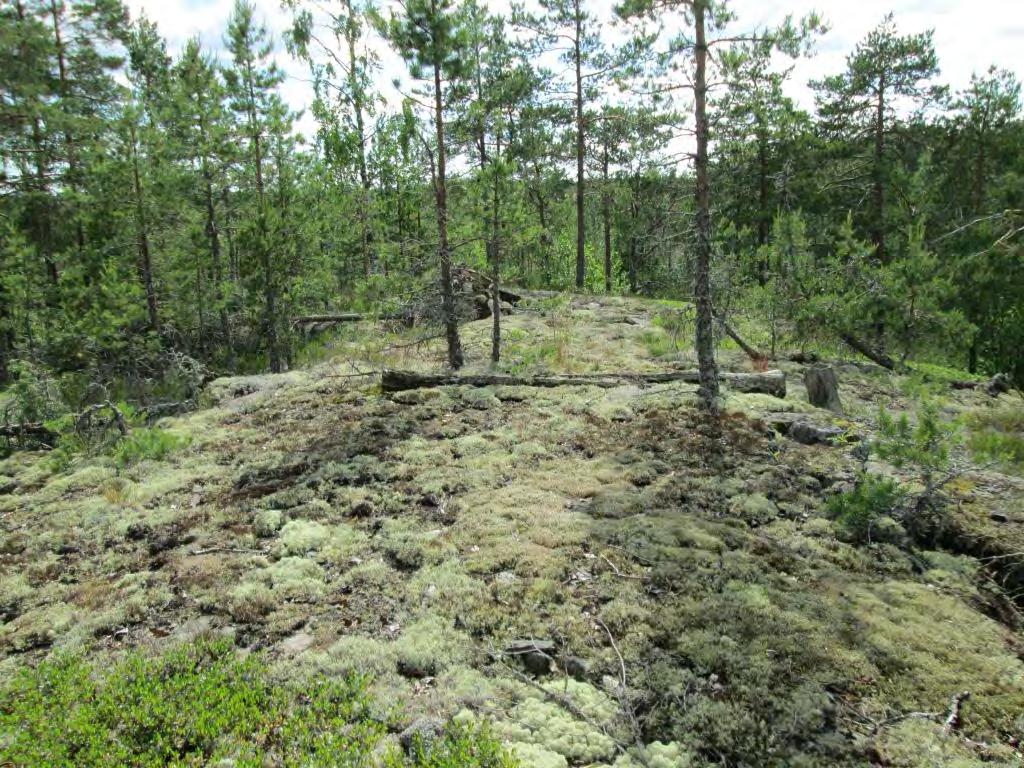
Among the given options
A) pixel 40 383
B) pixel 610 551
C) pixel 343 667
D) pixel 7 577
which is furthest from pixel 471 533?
pixel 40 383

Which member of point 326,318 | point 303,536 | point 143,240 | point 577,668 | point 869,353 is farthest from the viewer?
point 326,318

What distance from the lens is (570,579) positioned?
6.21m

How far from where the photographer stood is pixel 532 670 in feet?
16.3

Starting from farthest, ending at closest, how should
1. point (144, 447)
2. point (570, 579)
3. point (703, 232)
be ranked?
1. point (144, 447)
2. point (703, 232)
3. point (570, 579)

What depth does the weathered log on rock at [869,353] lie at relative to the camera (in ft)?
58.5

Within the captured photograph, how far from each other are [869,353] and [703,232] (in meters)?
10.8

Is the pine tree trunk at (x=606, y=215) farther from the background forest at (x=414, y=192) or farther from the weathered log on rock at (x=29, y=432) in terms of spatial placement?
the weathered log on rock at (x=29, y=432)

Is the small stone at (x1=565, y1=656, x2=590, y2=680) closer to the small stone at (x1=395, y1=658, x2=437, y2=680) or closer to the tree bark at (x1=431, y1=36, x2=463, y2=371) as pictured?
the small stone at (x1=395, y1=658, x2=437, y2=680)

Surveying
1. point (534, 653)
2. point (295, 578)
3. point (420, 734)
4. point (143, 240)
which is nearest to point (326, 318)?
point (143, 240)

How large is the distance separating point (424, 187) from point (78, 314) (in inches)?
504

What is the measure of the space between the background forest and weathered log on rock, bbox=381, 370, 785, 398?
186 cm

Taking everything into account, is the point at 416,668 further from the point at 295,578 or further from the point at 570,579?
the point at 295,578

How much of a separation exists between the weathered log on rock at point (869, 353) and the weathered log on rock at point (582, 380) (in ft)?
22.7

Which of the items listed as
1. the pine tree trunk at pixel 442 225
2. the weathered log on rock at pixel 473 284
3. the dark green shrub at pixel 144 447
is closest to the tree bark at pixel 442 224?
the pine tree trunk at pixel 442 225
